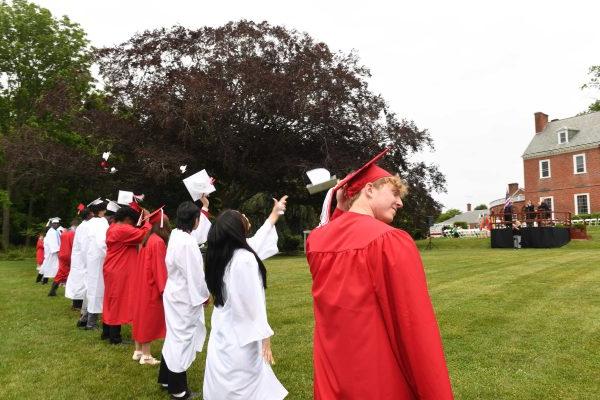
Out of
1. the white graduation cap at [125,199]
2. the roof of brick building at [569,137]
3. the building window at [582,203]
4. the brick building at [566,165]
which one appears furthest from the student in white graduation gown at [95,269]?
the roof of brick building at [569,137]

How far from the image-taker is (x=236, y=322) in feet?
12.8

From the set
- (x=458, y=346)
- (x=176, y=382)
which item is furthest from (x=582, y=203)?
(x=176, y=382)

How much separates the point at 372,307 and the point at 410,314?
0.70ft

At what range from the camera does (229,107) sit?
75.3 feet

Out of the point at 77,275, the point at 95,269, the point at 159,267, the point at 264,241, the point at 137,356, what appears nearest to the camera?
the point at 264,241

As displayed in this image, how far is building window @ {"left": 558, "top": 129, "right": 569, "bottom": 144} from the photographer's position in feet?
151

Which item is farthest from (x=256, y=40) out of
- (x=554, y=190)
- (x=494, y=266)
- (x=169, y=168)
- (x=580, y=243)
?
(x=554, y=190)

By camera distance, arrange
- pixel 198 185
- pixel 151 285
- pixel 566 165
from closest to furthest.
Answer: pixel 151 285, pixel 198 185, pixel 566 165

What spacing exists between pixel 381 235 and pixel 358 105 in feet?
78.3

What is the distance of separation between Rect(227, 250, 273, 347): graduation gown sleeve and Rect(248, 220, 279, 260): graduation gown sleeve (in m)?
0.60

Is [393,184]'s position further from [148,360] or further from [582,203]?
[582,203]

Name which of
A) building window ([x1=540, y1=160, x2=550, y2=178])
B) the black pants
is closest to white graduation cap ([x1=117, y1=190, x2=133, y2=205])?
the black pants

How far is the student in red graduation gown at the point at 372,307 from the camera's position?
6.89 ft

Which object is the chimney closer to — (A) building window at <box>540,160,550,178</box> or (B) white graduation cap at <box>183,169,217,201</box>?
(A) building window at <box>540,160,550,178</box>
